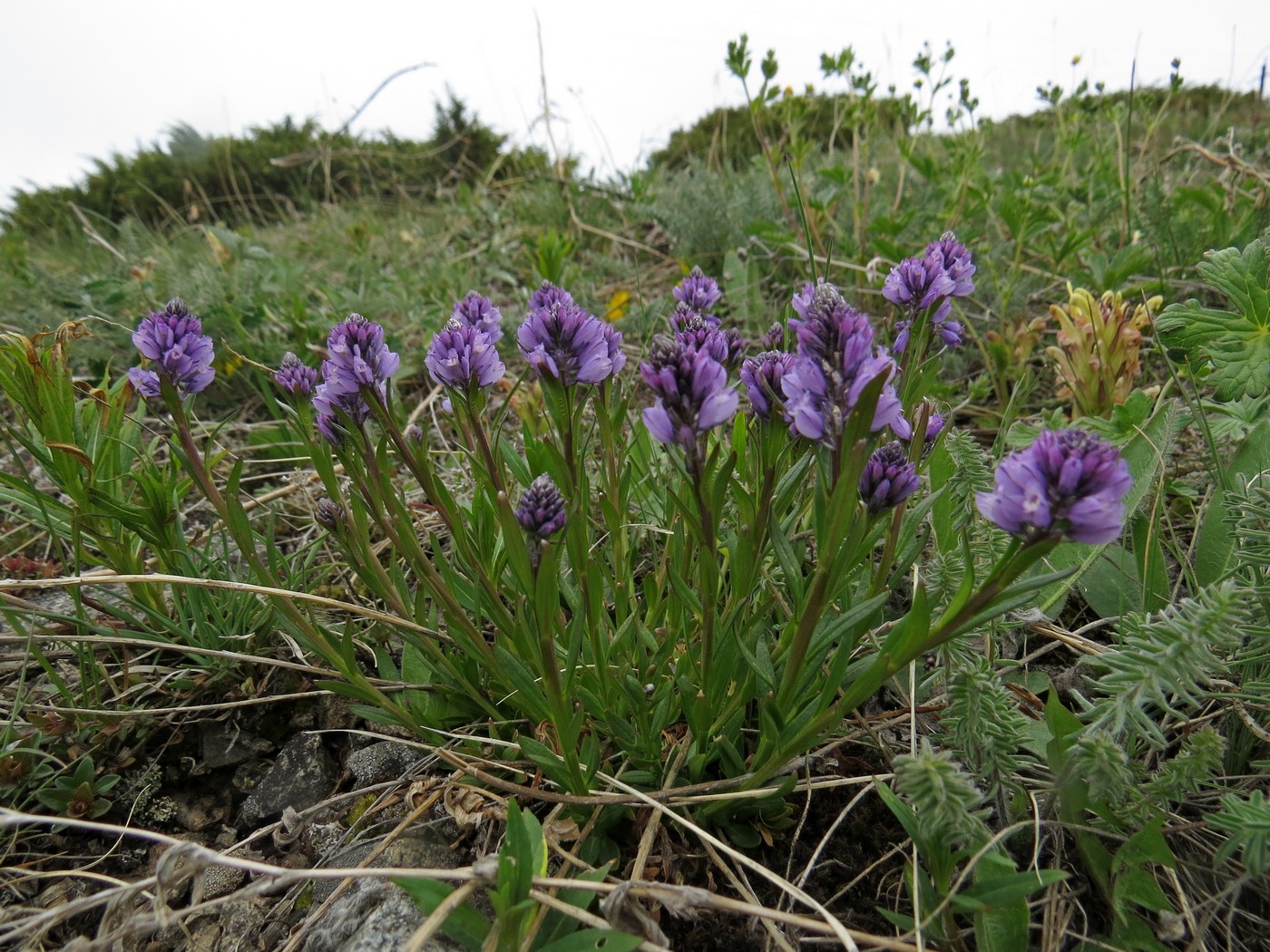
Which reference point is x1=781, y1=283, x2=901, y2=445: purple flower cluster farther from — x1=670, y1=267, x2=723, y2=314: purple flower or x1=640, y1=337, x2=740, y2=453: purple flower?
x1=670, y1=267, x2=723, y2=314: purple flower

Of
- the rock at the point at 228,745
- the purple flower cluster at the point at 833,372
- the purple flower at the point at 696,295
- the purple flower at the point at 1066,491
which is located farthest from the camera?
the purple flower at the point at 696,295

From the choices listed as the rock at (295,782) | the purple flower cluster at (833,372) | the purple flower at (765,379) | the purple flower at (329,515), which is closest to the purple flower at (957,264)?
the purple flower at (765,379)

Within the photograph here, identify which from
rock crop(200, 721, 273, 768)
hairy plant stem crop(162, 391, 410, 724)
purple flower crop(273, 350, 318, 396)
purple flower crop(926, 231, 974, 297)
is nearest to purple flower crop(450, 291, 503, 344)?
purple flower crop(273, 350, 318, 396)

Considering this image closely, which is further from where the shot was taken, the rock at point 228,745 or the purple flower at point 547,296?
the rock at point 228,745

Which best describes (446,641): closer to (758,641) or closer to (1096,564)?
(758,641)

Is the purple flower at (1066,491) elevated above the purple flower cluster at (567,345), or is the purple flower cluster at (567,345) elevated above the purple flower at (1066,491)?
the purple flower cluster at (567,345)

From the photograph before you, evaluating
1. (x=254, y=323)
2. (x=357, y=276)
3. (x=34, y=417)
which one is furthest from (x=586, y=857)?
(x=357, y=276)

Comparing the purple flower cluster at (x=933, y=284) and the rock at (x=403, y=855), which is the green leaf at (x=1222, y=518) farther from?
the rock at (x=403, y=855)
